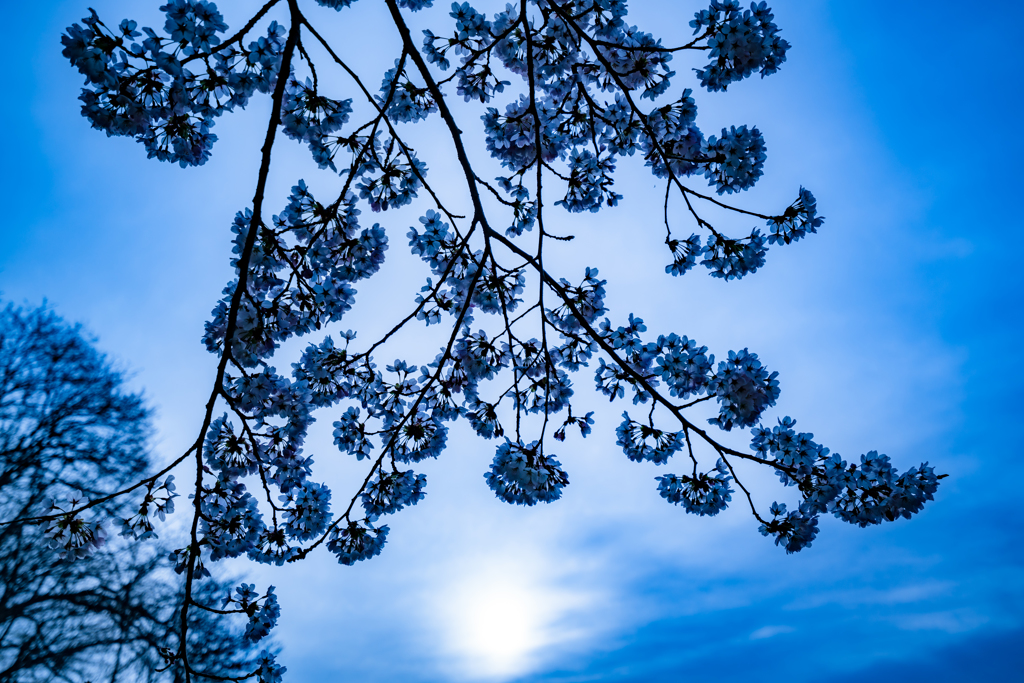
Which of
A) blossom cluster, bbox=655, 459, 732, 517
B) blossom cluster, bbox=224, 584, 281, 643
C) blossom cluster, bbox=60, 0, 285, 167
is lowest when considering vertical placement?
blossom cluster, bbox=224, 584, 281, 643

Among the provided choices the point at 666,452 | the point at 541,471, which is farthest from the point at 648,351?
the point at 541,471

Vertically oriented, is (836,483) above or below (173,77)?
below

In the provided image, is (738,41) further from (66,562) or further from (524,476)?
(66,562)

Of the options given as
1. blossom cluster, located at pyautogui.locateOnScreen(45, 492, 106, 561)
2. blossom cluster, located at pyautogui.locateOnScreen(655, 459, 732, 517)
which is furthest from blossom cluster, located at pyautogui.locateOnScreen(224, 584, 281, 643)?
blossom cluster, located at pyautogui.locateOnScreen(655, 459, 732, 517)

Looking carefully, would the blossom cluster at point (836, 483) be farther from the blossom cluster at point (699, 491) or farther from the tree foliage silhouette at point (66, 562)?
the tree foliage silhouette at point (66, 562)

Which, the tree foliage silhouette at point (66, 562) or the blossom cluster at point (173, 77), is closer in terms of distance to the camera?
the blossom cluster at point (173, 77)

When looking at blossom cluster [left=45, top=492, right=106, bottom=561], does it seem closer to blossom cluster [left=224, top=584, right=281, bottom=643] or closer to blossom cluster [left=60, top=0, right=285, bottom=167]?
blossom cluster [left=224, top=584, right=281, bottom=643]

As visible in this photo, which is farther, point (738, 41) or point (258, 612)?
point (258, 612)

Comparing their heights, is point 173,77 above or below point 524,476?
above

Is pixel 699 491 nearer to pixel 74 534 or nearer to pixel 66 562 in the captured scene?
pixel 74 534

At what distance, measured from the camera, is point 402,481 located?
4.11 m

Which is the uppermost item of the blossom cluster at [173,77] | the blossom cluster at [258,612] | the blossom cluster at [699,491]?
the blossom cluster at [173,77]

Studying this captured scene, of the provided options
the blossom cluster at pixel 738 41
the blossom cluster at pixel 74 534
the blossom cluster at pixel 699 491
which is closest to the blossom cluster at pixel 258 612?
the blossom cluster at pixel 74 534

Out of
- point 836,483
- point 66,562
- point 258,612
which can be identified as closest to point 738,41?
point 836,483
